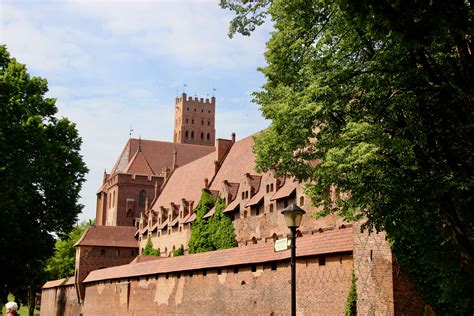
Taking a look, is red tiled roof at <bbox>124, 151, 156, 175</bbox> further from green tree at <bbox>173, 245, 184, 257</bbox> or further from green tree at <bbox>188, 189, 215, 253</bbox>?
green tree at <bbox>188, 189, 215, 253</bbox>

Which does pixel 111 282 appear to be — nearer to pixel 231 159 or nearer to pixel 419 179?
pixel 231 159

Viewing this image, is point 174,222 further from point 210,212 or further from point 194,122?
point 194,122

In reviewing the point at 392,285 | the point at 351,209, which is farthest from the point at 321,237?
the point at 351,209

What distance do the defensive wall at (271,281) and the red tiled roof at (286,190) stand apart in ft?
18.8

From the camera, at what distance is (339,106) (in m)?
16.0

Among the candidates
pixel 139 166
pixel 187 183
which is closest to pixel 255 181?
pixel 187 183

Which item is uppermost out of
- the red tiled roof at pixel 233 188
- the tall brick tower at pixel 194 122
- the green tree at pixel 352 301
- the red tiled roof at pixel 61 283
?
the tall brick tower at pixel 194 122

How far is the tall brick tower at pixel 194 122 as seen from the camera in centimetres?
10612

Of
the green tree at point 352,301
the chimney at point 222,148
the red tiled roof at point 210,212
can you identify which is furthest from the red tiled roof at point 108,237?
the green tree at point 352,301

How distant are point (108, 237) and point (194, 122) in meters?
49.9

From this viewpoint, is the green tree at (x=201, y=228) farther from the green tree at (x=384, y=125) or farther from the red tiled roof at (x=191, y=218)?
the green tree at (x=384, y=125)

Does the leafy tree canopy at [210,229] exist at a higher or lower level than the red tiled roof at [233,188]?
lower

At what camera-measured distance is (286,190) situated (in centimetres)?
3503

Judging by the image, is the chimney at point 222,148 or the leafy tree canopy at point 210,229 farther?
the chimney at point 222,148
